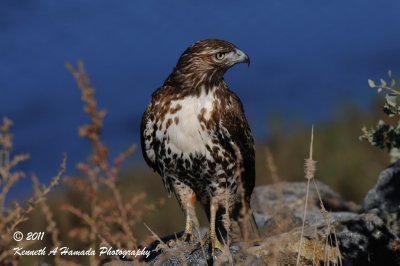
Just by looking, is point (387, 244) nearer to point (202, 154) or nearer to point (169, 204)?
point (202, 154)

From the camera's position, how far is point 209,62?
20.4 ft

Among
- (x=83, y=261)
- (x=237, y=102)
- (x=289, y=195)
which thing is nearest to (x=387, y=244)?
(x=237, y=102)

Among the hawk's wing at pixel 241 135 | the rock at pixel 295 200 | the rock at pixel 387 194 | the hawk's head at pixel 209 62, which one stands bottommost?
the rock at pixel 295 200

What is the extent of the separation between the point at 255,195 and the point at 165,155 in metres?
3.02

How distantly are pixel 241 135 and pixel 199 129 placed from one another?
492mm

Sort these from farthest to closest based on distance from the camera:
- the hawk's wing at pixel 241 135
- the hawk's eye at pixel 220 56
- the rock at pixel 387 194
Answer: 1. the rock at pixel 387 194
2. the hawk's eye at pixel 220 56
3. the hawk's wing at pixel 241 135

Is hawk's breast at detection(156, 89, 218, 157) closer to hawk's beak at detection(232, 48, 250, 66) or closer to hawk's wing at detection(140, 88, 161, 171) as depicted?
hawk's wing at detection(140, 88, 161, 171)

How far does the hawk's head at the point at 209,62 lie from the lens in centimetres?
618

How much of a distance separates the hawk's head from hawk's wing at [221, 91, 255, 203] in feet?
0.87

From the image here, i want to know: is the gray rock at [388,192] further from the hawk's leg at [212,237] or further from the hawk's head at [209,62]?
Result: the hawk's head at [209,62]

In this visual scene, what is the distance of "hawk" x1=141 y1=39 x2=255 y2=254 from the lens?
6004 millimetres

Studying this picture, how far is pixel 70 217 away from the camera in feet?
37.3

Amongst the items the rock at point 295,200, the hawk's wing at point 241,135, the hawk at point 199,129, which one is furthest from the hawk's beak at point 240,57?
the rock at point 295,200

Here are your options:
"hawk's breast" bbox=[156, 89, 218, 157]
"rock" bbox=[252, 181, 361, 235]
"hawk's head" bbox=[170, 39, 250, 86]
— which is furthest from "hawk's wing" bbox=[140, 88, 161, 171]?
"rock" bbox=[252, 181, 361, 235]
